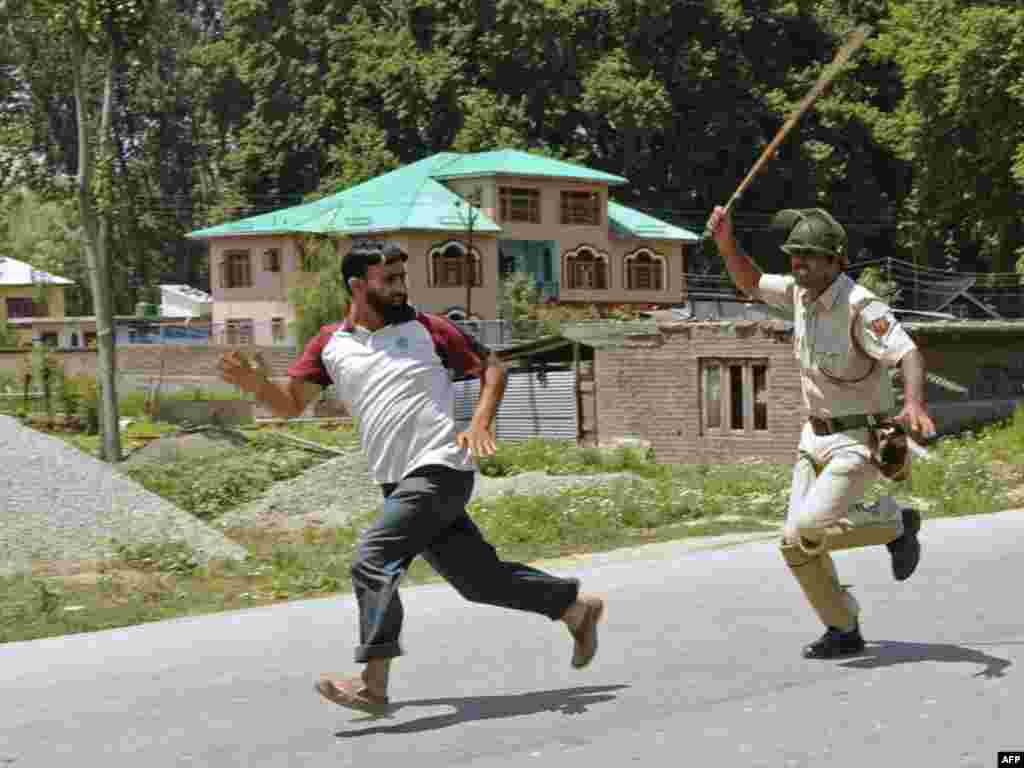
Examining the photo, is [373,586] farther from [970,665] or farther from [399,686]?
[970,665]

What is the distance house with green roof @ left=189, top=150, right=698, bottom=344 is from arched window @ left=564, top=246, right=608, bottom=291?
4 cm

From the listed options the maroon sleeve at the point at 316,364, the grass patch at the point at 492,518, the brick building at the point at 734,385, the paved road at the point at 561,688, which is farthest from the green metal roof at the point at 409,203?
the maroon sleeve at the point at 316,364

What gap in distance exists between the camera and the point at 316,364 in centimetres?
741

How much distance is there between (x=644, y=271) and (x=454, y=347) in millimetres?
65130

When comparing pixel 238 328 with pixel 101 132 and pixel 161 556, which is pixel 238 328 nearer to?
pixel 101 132

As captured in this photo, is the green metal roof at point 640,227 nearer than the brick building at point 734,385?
No

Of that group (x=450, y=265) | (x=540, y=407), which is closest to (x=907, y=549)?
(x=540, y=407)

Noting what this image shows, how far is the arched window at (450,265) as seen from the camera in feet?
213

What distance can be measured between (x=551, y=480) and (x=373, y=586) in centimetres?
1527

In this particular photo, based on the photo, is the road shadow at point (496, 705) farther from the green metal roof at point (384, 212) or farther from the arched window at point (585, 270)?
the arched window at point (585, 270)

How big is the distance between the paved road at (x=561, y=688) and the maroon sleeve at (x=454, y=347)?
4.52ft

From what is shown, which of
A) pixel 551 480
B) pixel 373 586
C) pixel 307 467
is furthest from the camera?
pixel 307 467

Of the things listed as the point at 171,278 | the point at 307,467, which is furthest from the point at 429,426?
the point at 171,278

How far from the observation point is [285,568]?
43.2ft
